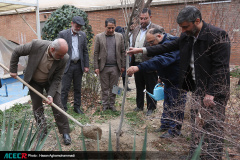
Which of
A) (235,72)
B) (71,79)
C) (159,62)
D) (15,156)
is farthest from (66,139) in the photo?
(235,72)

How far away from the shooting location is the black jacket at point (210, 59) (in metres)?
2.56

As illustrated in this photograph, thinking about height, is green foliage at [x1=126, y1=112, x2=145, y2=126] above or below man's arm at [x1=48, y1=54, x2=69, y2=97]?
below

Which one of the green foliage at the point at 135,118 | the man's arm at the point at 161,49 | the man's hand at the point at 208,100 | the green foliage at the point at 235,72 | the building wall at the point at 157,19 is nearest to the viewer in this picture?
the man's hand at the point at 208,100

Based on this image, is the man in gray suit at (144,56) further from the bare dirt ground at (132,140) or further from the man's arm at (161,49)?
the man's arm at (161,49)

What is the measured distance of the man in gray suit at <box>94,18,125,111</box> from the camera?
16.5ft

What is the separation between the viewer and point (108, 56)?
5.05m

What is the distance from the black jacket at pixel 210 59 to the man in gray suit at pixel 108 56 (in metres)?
2.27

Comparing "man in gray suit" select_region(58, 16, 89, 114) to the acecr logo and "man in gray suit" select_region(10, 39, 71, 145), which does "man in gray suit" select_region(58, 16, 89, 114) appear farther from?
the acecr logo

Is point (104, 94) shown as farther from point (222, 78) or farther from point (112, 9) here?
point (112, 9)

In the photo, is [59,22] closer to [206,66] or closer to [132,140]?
[132,140]

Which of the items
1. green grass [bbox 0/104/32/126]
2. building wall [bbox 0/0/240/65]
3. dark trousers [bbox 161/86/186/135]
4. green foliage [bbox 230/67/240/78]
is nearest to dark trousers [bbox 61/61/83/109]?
green grass [bbox 0/104/32/126]

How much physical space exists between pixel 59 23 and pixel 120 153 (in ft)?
14.8

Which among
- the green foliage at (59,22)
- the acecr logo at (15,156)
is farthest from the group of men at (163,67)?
the green foliage at (59,22)

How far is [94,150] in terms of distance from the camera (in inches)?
141
